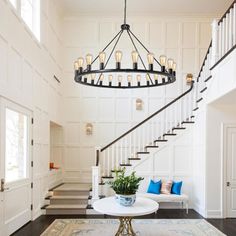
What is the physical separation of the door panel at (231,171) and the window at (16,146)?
15.4 feet

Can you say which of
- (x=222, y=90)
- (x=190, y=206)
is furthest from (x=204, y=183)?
(x=222, y=90)

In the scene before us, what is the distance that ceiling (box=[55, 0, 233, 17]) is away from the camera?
9.69m

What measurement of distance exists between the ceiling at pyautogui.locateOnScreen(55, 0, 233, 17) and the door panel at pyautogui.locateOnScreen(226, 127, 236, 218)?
4462 millimetres

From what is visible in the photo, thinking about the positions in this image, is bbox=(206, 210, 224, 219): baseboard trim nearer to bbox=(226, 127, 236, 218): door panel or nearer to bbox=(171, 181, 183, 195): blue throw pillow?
bbox=(226, 127, 236, 218): door panel

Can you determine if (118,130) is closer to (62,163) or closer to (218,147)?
(62,163)

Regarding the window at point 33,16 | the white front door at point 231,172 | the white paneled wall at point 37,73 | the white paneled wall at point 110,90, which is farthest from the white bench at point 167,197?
the window at point 33,16

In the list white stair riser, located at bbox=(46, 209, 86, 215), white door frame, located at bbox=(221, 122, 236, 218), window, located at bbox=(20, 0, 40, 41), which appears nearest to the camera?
window, located at bbox=(20, 0, 40, 41)

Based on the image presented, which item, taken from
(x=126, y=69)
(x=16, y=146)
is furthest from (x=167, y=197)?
(x=126, y=69)

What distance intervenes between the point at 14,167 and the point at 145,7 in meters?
6.69

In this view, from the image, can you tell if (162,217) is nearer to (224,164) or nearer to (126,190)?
(224,164)

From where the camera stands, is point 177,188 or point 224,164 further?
point 177,188

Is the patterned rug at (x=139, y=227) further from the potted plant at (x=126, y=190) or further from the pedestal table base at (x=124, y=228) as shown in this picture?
the potted plant at (x=126, y=190)

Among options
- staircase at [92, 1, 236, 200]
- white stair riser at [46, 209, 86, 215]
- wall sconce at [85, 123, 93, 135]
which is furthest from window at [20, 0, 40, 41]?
white stair riser at [46, 209, 86, 215]

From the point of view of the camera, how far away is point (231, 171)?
24.8 ft
